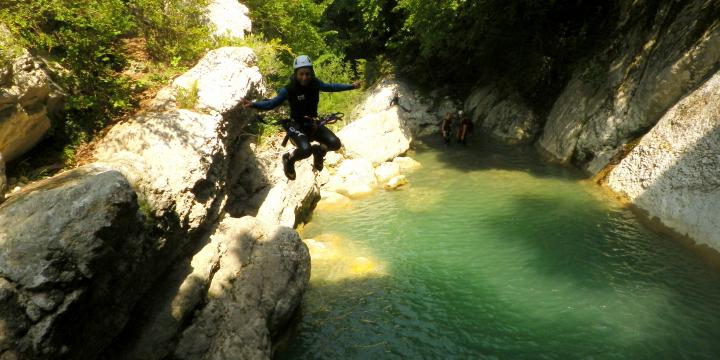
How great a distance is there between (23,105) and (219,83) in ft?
11.3

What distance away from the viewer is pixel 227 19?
1295 centimetres

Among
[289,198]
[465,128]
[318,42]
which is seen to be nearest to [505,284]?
[289,198]

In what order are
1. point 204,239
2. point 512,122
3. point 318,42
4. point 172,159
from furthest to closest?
point 318,42, point 512,122, point 204,239, point 172,159

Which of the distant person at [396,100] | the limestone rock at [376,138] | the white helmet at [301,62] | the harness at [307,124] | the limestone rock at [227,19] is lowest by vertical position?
the limestone rock at [376,138]

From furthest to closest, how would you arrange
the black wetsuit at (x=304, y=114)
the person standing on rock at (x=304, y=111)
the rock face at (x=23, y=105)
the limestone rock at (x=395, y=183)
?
1. the limestone rock at (x=395, y=183)
2. the black wetsuit at (x=304, y=114)
3. the person standing on rock at (x=304, y=111)
4. the rock face at (x=23, y=105)

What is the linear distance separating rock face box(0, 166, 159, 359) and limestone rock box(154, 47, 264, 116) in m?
3.23

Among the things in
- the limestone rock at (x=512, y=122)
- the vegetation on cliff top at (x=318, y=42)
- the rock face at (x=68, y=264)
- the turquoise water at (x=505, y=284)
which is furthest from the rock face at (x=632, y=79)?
the rock face at (x=68, y=264)

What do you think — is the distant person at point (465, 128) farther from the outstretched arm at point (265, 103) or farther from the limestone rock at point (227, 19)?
the outstretched arm at point (265, 103)

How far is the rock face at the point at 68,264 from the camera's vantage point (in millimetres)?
4344

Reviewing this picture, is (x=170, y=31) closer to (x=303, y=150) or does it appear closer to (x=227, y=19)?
Answer: (x=227, y=19)

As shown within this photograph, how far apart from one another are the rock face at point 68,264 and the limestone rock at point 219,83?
323cm

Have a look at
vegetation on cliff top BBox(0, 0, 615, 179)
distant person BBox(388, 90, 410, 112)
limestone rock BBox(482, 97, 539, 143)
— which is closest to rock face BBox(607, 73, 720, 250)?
vegetation on cliff top BBox(0, 0, 615, 179)

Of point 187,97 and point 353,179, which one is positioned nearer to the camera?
point 187,97

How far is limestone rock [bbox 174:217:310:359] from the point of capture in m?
6.74
